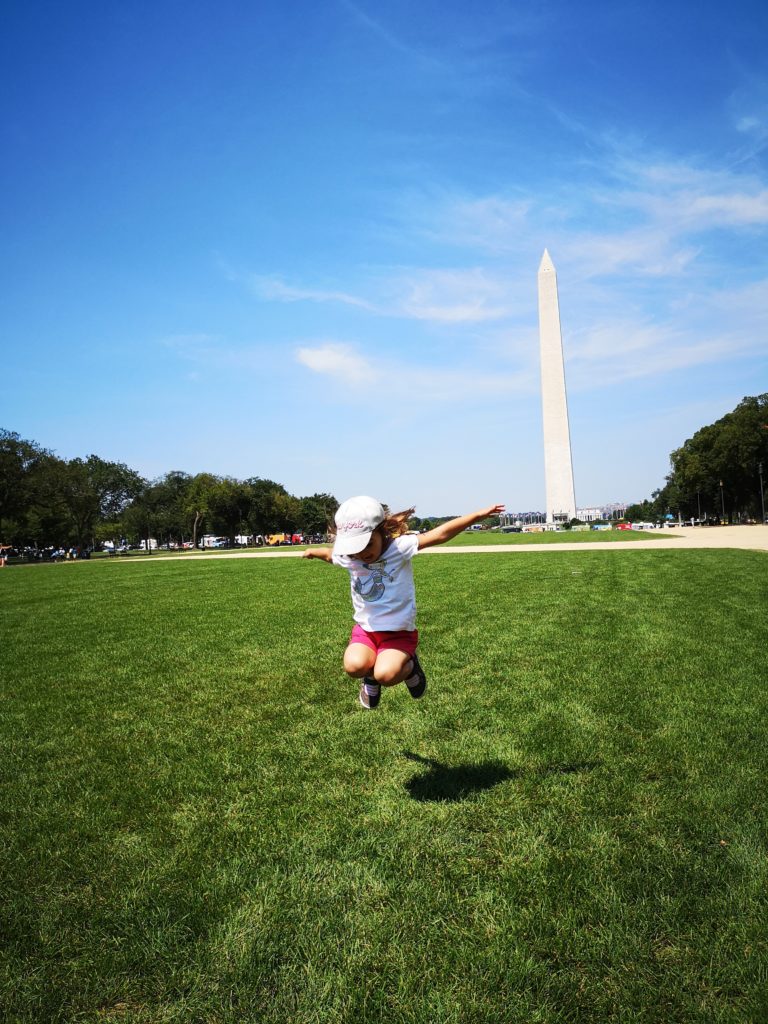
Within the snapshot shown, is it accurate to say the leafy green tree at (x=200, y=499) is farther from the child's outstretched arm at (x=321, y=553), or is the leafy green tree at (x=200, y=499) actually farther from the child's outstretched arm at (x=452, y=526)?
the child's outstretched arm at (x=452, y=526)

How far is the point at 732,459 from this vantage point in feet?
241

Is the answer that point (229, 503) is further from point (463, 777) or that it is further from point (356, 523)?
point (463, 777)

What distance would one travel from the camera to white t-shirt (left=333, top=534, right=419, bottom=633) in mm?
5293

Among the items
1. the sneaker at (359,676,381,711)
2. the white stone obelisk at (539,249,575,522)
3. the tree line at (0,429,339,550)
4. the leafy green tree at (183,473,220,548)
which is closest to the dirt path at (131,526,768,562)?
the sneaker at (359,676,381,711)

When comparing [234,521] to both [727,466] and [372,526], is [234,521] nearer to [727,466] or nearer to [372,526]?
[727,466]

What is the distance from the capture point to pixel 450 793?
443 cm

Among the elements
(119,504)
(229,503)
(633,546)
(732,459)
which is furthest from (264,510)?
(633,546)

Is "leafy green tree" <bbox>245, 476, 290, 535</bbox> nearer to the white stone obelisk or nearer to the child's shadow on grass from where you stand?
the white stone obelisk

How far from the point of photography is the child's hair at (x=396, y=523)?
545 centimetres

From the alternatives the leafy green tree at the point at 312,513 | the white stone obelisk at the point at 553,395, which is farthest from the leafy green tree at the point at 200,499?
the white stone obelisk at the point at 553,395

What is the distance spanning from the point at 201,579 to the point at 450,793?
21.6 m

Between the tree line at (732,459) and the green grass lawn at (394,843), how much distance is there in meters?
70.6

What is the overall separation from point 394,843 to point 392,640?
1.79 meters

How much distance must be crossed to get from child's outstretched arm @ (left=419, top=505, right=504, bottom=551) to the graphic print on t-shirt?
1.25 feet
